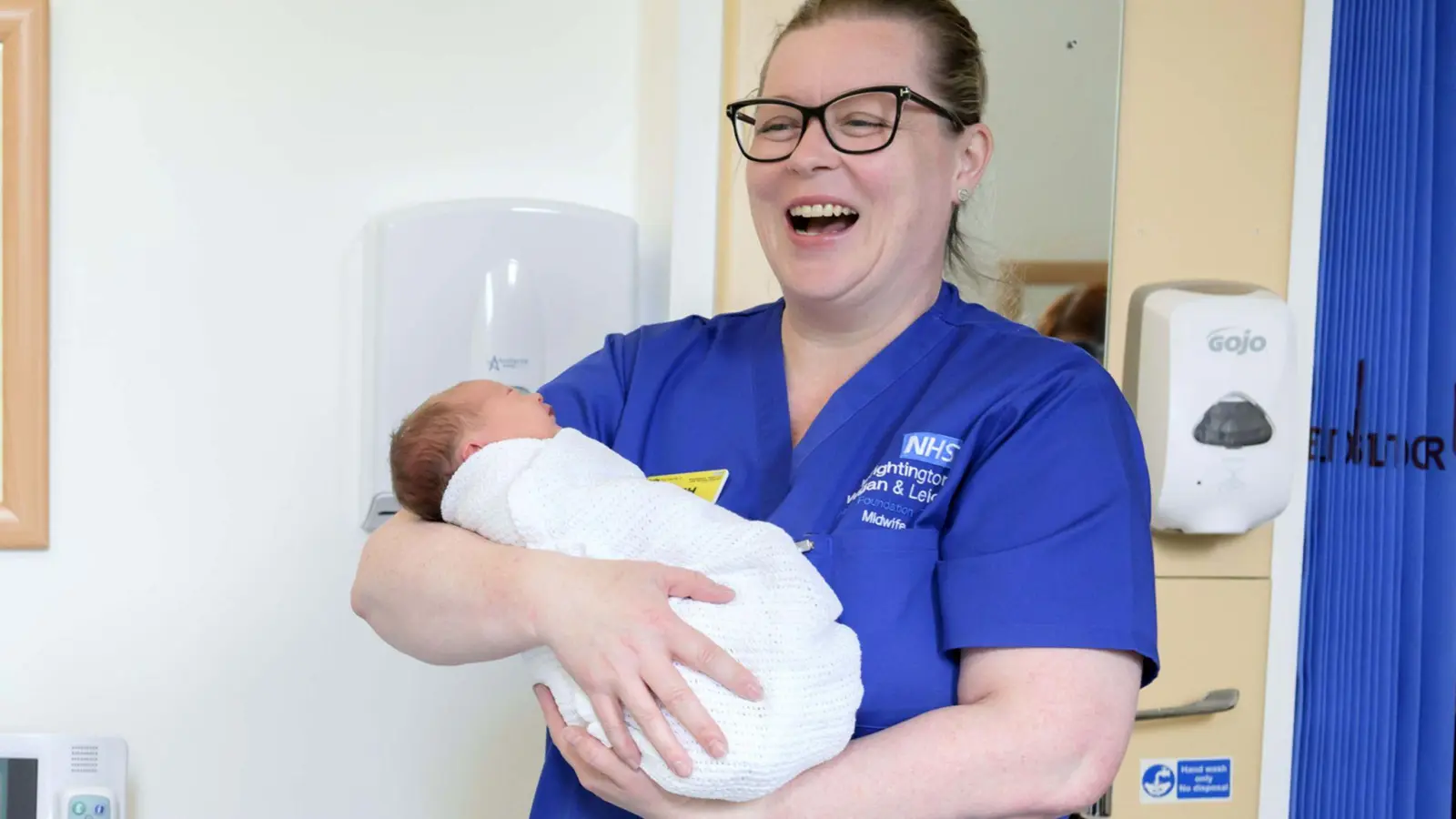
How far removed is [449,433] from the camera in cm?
117

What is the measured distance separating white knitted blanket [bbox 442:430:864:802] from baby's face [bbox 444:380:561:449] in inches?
1.4

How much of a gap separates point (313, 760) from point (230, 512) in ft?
1.29

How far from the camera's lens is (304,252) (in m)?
1.89

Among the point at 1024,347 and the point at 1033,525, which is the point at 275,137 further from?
the point at 1033,525

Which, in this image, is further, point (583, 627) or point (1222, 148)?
point (1222, 148)

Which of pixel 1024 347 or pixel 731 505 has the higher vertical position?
pixel 1024 347

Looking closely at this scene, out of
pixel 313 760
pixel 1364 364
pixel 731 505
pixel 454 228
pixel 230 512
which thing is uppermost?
pixel 454 228

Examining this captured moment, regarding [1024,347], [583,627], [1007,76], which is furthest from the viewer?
[1007,76]

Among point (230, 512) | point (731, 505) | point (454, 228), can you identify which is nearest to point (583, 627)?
point (731, 505)

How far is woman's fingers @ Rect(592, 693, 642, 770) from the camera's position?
0.98 metres

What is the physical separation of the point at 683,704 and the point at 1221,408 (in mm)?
1051

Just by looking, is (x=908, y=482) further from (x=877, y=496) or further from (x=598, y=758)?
(x=598, y=758)

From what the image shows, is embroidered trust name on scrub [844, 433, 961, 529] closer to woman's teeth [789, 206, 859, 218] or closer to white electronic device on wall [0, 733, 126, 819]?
woman's teeth [789, 206, 859, 218]

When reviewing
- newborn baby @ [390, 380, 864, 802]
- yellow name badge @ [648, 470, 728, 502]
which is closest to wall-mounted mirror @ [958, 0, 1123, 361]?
yellow name badge @ [648, 470, 728, 502]
